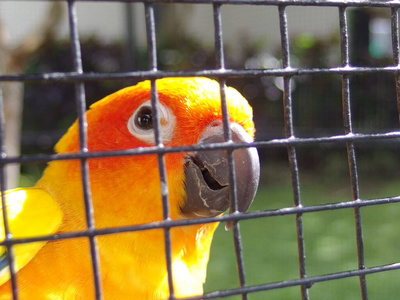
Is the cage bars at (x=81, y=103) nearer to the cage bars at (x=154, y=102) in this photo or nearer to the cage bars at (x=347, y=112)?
the cage bars at (x=154, y=102)

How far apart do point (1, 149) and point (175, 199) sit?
64 cm

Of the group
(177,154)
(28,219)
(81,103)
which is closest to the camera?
(81,103)

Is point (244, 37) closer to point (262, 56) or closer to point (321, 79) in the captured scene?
point (262, 56)

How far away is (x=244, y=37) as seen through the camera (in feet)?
18.8

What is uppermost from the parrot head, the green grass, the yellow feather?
the parrot head

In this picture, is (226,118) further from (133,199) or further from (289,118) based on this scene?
(133,199)

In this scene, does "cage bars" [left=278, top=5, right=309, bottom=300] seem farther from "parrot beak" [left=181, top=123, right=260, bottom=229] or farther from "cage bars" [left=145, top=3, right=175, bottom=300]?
"parrot beak" [left=181, top=123, right=260, bottom=229]

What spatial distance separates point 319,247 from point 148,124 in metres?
2.96

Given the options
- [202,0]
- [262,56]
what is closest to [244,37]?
[262,56]

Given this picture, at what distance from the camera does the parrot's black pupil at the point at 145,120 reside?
1238mm

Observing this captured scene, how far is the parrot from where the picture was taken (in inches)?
42.9

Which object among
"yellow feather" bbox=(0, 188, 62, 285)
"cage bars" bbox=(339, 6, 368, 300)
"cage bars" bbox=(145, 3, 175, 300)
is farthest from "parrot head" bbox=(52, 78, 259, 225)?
"cage bars" bbox=(145, 3, 175, 300)

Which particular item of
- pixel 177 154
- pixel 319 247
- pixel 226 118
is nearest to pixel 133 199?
pixel 177 154

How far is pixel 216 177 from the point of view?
1.17 meters
